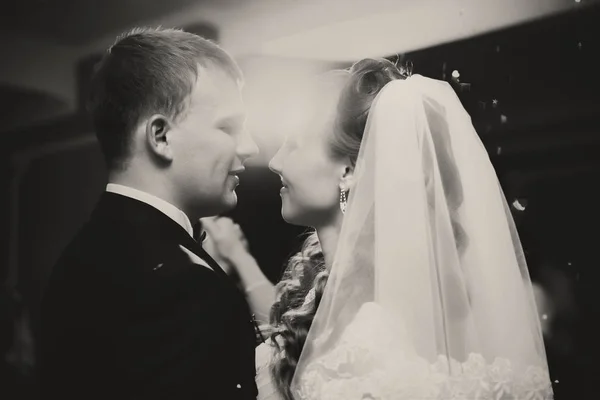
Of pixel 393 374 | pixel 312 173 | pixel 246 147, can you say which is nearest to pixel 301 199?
pixel 312 173

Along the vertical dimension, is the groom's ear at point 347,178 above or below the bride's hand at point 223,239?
above

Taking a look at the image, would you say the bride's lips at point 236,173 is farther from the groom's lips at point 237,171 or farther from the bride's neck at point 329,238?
the bride's neck at point 329,238

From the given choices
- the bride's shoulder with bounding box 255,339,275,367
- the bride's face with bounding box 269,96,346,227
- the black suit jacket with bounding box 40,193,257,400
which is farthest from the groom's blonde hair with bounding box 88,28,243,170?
the bride's shoulder with bounding box 255,339,275,367

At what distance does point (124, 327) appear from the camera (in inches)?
46.2

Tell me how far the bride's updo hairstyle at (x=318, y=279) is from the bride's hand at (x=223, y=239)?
13 centimetres

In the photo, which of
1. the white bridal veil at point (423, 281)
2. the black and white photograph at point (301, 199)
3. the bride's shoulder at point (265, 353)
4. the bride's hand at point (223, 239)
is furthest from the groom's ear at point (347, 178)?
the bride's shoulder at point (265, 353)

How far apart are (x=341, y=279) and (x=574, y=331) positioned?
0.60 m

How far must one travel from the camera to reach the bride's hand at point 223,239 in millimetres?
1444

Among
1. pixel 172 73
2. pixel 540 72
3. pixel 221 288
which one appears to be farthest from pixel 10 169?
pixel 540 72

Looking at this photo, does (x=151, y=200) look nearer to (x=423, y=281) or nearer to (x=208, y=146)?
(x=208, y=146)

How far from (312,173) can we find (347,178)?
81 mm

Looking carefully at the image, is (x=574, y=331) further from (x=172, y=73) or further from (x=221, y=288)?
(x=172, y=73)

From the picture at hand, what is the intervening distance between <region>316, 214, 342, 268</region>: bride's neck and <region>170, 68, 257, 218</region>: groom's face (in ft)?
0.69

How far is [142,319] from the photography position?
1175 mm
